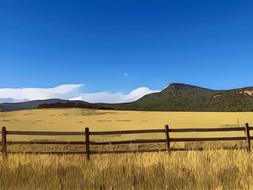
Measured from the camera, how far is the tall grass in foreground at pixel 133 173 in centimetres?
1014

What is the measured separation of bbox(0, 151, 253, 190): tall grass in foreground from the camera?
399 inches

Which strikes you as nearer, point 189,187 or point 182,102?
point 189,187

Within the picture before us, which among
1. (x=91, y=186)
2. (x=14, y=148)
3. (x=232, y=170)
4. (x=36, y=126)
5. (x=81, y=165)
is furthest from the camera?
(x=36, y=126)

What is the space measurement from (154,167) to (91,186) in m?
2.11

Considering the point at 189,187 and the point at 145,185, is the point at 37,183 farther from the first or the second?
the point at 189,187

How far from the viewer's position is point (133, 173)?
11219 millimetres

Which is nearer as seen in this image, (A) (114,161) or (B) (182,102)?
(A) (114,161)

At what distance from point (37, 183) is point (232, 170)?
4.58 m

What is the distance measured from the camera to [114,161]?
1321 cm

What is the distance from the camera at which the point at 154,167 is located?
1188cm

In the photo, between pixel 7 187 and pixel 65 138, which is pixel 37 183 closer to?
pixel 7 187

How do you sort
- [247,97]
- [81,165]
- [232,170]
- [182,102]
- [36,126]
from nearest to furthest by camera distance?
[232,170]
[81,165]
[36,126]
[247,97]
[182,102]

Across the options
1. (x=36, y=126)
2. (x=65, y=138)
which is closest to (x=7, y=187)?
(x=65, y=138)

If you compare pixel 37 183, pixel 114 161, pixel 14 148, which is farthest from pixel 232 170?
pixel 14 148
